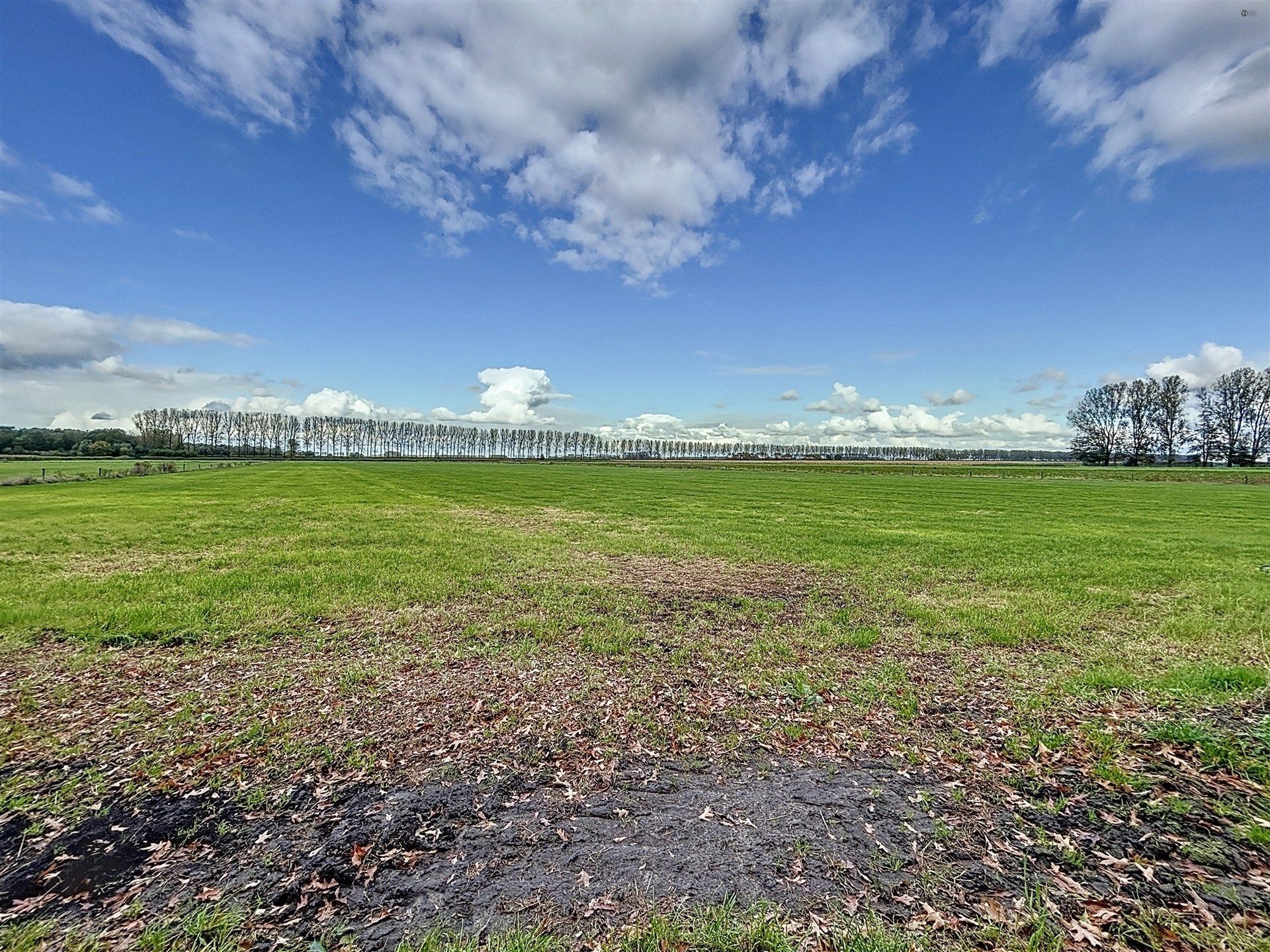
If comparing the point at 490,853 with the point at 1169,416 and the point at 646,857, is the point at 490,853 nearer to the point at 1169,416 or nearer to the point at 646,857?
the point at 646,857

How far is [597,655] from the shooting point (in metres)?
8.55

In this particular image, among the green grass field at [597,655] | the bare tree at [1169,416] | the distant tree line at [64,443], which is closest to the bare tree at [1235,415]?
the bare tree at [1169,416]

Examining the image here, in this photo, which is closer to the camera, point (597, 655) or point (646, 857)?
point (646, 857)

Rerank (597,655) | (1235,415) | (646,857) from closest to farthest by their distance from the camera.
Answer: (646,857)
(597,655)
(1235,415)

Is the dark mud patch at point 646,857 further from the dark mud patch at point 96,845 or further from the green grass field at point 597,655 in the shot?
the green grass field at point 597,655

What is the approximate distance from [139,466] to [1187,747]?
93.0 metres

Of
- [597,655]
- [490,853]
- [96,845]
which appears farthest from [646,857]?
[96,845]

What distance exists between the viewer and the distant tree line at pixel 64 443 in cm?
11500

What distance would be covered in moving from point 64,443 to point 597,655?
171157 millimetres

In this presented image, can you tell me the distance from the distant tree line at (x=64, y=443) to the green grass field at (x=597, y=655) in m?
139

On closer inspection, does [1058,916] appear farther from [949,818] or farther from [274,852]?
[274,852]

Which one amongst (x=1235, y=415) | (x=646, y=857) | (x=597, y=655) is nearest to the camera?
(x=646, y=857)

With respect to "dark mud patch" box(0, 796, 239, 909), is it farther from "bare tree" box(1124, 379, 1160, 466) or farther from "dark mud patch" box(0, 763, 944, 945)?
"bare tree" box(1124, 379, 1160, 466)

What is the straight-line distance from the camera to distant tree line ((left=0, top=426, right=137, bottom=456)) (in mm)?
115000
